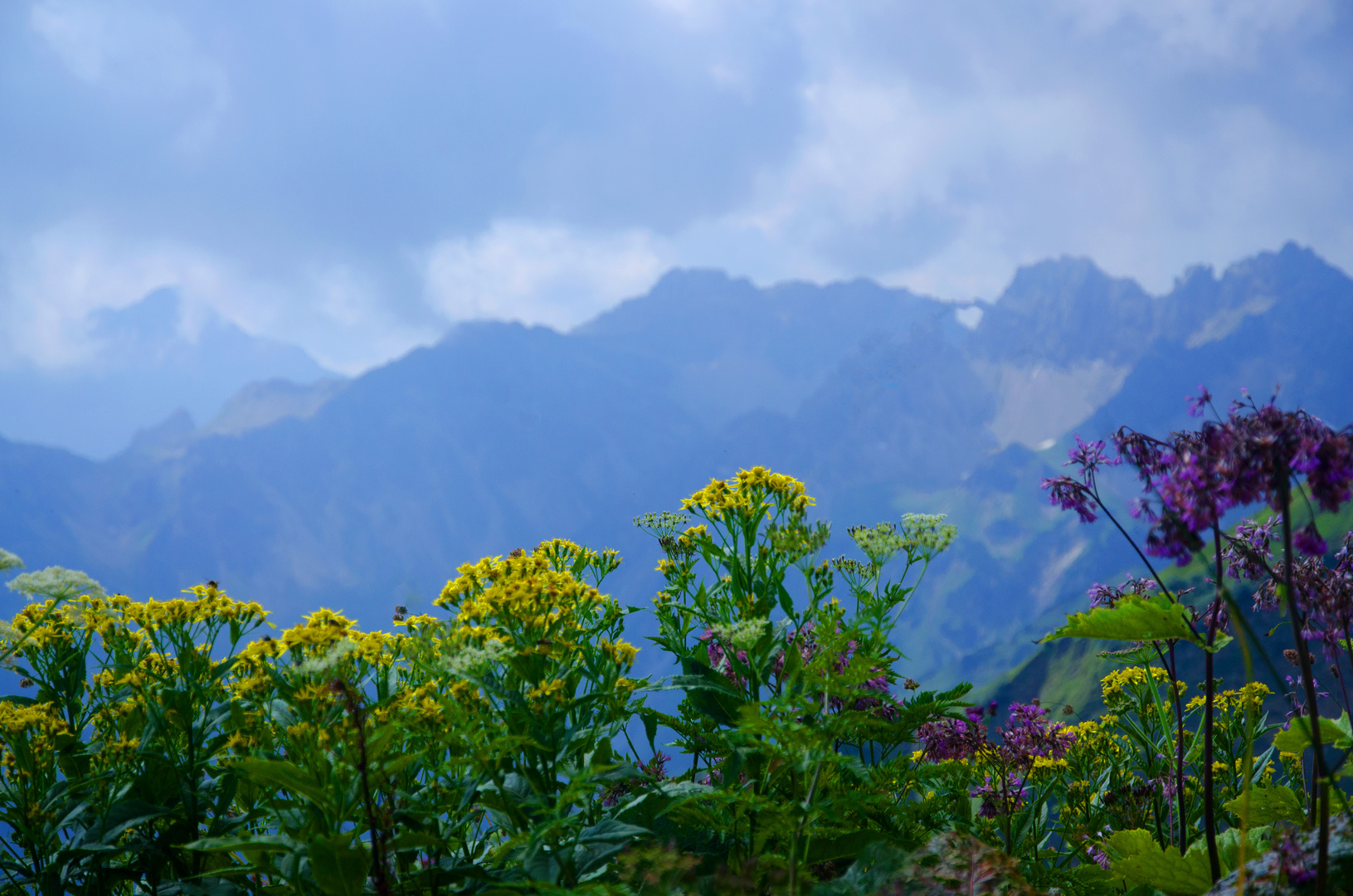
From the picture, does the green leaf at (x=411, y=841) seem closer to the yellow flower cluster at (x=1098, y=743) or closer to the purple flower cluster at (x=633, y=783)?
the purple flower cluster at (x=633, y=783)

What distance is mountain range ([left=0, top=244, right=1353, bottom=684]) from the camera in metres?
125

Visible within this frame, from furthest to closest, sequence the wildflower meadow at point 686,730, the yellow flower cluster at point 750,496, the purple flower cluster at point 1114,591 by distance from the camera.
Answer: the purple flower cluster at point 1114,591 → the yellow flower cluster at point 750,496 → the wildflower meadow at point 686,730

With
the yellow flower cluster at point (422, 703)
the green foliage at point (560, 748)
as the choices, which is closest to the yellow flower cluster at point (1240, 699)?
the green foliage at point (560, 748)

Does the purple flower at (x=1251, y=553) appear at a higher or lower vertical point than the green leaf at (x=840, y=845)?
higher

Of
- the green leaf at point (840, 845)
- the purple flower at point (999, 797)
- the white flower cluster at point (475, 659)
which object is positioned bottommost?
the green leaf at point (840, 845)

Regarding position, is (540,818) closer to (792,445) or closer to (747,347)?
(792,445)

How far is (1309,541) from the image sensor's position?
1.90m

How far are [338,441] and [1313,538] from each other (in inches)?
6905

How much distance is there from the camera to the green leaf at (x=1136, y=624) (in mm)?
2137

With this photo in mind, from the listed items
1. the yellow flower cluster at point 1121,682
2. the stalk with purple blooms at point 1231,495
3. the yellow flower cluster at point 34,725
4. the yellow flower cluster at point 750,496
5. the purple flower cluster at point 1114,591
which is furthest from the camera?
the yellow flower cluster at point 1121,682

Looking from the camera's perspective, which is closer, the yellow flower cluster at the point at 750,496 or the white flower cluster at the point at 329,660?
the white flower cluster at the point at 329,660

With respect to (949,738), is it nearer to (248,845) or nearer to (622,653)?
(622,653)

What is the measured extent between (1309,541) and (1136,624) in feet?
1.72

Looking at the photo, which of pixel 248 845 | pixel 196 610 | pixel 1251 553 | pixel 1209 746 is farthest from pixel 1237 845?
pixel 196 610
